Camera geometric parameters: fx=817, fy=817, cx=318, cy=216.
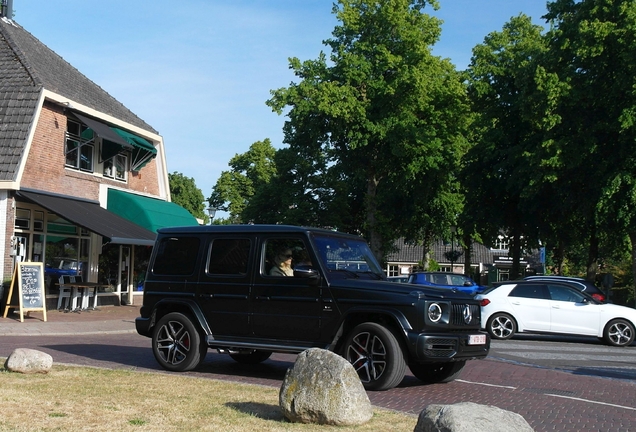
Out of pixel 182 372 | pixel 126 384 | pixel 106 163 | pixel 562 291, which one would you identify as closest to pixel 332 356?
pixel 126 384

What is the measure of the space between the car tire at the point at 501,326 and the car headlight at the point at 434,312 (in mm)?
10846

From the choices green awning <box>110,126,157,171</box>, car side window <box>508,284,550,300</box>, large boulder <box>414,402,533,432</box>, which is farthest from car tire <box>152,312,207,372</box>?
green awning <box>110,126,157,171</box>

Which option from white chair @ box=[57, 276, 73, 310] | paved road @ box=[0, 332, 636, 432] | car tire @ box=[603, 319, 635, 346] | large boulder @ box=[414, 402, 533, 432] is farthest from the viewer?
white chair @ box=[57, 276, 73, 310]

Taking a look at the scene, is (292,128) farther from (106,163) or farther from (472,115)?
(106,163)

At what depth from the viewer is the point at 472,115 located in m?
42.9

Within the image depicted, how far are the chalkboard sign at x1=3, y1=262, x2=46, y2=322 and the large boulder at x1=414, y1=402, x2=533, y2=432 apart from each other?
16.8 meters

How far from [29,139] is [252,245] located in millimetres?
14304

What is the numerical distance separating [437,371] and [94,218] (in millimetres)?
15362

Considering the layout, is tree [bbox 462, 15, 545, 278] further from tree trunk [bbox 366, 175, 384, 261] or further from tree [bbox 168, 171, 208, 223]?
tree [bbox 168, 171, 208, 223]

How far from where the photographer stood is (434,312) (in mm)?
10156

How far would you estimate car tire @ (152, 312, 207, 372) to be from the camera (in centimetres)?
1148

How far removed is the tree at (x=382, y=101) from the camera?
1617 inches

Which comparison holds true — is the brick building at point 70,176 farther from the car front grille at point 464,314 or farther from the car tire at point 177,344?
the car front grille at point 464,314

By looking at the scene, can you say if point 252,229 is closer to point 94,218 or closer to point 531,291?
point 531,291
